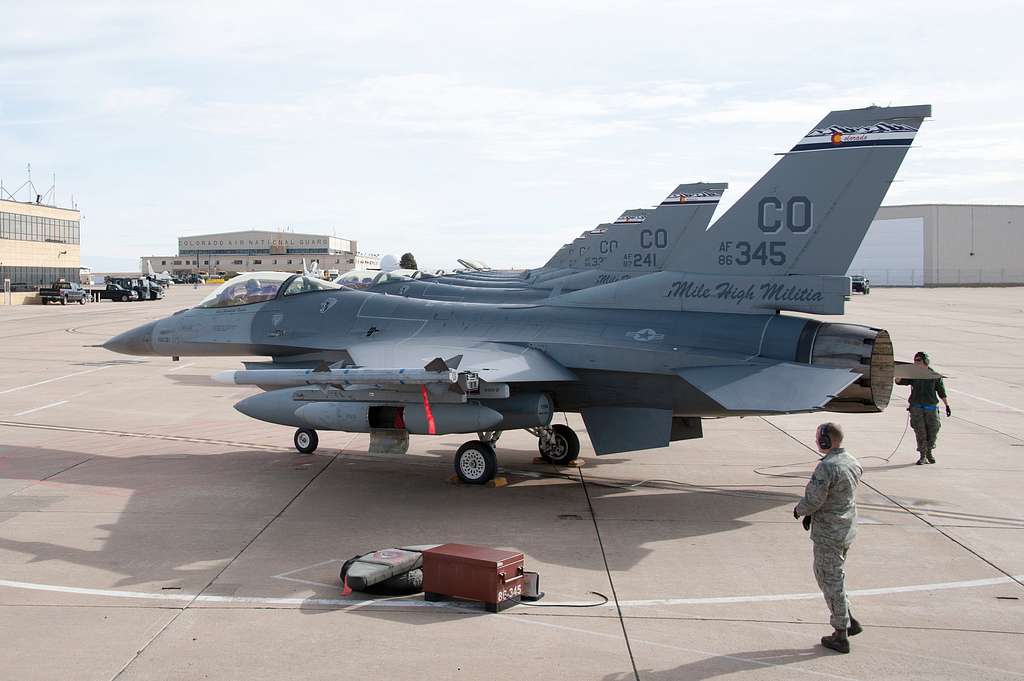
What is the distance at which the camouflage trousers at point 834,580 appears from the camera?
6.76 m

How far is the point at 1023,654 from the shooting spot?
21.9 feet

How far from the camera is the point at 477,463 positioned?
12.0 meters

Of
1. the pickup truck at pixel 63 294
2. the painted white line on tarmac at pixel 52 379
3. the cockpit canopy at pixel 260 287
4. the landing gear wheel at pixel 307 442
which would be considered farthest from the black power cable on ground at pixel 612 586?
the pickup truck at pixel 63 294

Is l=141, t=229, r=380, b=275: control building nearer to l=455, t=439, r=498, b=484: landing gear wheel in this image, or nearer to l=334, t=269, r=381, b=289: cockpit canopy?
l=334, t=269, r=381, b=289: cockpit canopy

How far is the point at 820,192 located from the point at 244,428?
11040 millimetres

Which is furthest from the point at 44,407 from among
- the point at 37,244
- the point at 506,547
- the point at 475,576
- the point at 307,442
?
the point at 37,244

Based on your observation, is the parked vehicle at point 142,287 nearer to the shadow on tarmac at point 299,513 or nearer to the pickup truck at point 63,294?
the pickup truck at point 63,294

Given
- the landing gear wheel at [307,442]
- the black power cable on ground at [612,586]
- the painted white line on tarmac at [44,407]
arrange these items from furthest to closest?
the painted white line on tarmac at [44,407], the landing gear wheel at [307,442], the black power cable on ground at [612,586]

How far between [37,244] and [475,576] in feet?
274

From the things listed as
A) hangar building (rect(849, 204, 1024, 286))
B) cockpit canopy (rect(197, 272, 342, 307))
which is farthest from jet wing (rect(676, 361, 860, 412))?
hangar building (rect(849, 204, 1024, 286))

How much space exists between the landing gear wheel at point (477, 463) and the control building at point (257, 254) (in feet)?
447

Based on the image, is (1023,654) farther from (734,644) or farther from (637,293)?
(637,293)

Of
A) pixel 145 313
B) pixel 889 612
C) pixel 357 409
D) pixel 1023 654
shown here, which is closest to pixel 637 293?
pixel 357 409

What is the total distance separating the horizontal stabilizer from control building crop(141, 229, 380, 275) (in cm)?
13671
